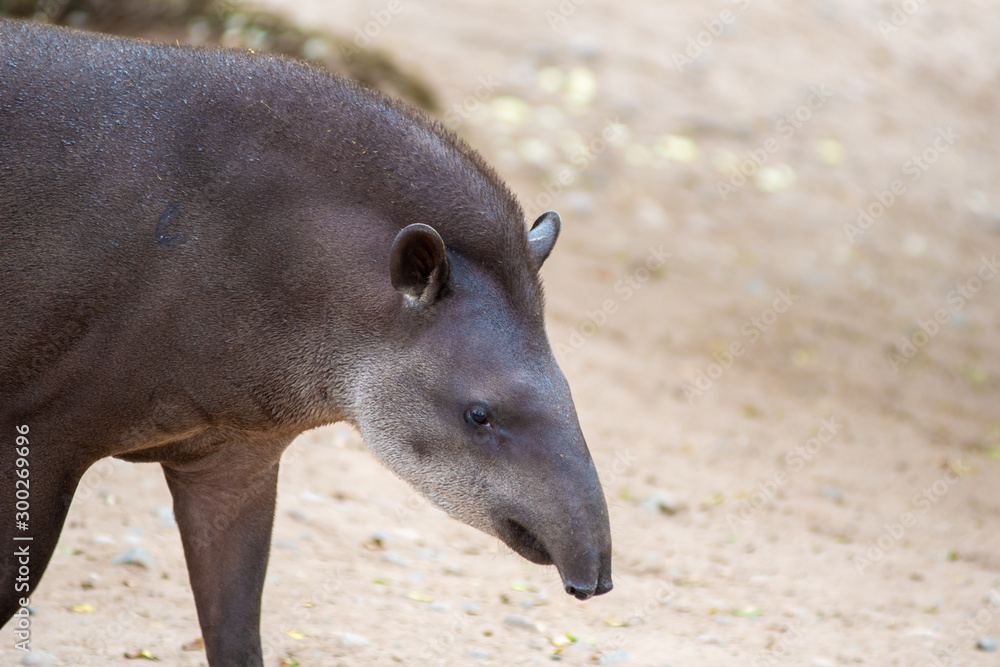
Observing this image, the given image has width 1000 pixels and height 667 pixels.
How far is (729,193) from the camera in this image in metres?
12.2

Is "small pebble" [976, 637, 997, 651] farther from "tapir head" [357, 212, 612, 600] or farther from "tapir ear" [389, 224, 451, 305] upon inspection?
"tapir ear" [389, 224, 451, 305]

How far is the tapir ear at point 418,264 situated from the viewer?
13.0ft

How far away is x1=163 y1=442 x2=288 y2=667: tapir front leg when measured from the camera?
478 cm

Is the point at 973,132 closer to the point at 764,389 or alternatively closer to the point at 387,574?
the point at 764,389

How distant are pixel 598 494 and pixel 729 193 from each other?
870 centimetres

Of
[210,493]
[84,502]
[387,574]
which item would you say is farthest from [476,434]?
[84,502]

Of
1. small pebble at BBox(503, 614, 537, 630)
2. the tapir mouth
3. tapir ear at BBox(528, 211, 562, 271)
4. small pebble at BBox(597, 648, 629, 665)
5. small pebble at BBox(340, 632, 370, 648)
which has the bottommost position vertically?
small pebble at BBox(503, 614, 537, 630)

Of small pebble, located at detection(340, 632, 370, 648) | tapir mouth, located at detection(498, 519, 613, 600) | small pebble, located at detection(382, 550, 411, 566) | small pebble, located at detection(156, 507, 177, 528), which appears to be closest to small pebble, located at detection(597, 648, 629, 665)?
small pebble, located at detection(340, 632, 370, 648)

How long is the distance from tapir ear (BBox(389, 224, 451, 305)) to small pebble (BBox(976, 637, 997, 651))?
3.95 m

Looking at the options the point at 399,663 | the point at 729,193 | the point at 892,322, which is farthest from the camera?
the point at 729,193

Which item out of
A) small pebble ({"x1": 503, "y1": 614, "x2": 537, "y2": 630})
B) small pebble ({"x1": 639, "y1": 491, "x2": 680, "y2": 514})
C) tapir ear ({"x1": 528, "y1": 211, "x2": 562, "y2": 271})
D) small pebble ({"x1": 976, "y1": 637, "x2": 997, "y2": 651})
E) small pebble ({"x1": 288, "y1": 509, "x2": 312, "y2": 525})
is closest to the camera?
tapir ear ({"x1": 528, "y1": 211, "x2": 562, "y2": 271})

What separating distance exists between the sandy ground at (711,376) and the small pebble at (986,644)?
1.1 inches

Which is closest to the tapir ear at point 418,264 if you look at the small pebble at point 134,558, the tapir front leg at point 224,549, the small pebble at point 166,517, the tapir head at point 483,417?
the tapir head at point 483,417

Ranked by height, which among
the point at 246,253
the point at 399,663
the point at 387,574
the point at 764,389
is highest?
the point at 246,253
